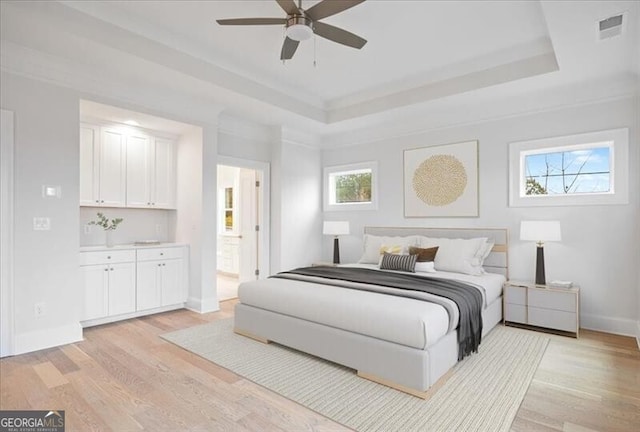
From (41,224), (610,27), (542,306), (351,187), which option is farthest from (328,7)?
(351,187)

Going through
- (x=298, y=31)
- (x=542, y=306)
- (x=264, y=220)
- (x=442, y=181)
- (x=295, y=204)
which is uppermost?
(x=298, y=31)

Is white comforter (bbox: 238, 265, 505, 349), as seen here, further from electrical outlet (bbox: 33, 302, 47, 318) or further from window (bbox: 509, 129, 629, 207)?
electrical outlet (bbox: 33, 302, 47, 318)

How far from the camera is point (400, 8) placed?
307 centimetres

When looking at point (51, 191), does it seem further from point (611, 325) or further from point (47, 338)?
point (611, 325)

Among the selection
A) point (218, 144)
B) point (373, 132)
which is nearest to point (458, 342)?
point (373, 132)

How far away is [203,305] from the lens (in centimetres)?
470

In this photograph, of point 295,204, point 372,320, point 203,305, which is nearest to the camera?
point 372,320

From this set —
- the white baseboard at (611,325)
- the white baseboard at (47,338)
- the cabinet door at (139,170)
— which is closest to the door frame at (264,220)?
the cabinet door at (139,170)

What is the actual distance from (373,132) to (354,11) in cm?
267

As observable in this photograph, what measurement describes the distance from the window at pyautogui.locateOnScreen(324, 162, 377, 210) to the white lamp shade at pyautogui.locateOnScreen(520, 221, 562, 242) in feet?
7.57

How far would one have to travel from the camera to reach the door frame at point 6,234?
3129mm

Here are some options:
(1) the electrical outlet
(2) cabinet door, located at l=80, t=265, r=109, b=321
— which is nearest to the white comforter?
(2) cabinet door, located at l=80, t=265, r=109, b=321

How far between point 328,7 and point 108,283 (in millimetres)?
3798

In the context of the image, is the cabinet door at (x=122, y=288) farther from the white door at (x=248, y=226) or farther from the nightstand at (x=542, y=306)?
the nightstand at (x=542, y=306)
